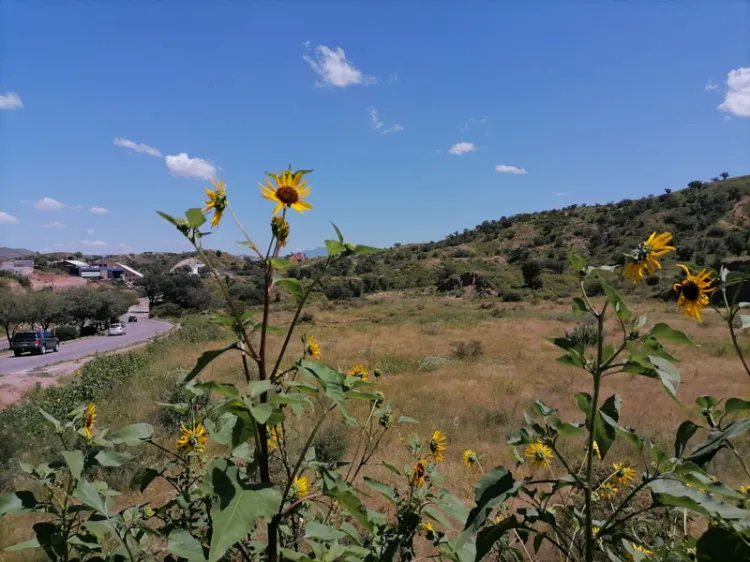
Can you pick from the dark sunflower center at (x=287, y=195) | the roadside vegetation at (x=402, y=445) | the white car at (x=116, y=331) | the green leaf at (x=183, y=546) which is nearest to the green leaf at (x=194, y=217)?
the roadside vegetation at (x=402, y=445)

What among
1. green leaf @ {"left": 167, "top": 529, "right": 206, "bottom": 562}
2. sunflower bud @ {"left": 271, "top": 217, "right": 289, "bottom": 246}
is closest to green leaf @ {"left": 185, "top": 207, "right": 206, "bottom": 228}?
sunflower bud @ {"left": 271, "top": 217, "right": 289, "bottom": 246}

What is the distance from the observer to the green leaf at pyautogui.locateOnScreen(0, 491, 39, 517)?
1.03 m

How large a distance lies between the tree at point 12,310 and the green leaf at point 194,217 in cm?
4916

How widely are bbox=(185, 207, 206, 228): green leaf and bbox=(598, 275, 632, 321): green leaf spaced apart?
85cm

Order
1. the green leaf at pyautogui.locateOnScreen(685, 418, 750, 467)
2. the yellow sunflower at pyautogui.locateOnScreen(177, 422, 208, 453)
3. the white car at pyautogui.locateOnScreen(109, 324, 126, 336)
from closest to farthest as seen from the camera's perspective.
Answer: the green leaf at pyautogui.locateOnScreen(685, 418, 750, 467) < the yellow sunflower at pyautogui.locateOnScreen(177, 422, 208, 453) < the white car at pyautogui.locateOnScreen(109, 324, 126, 336)

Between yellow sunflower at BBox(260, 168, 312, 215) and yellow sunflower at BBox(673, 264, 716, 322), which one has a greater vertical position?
yellow sunflower at BBox(260, 168, 312, 215)

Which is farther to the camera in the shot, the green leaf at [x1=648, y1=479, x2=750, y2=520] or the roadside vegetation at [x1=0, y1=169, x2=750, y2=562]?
the roadside vegetation at [x1=0, y1=169, x2=750, y2=562]

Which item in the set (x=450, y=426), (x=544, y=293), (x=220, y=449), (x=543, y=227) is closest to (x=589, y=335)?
(x=450, y=426)

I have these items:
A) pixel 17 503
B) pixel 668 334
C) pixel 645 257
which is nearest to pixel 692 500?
pixel 668 334

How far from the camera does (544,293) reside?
3847cm

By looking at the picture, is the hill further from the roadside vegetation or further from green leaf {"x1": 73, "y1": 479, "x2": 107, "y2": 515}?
green leaf {"x1": 73, "y1": 479, "x2": 107, "y2": 515}

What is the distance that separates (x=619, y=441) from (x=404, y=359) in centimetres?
858

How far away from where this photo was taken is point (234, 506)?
727 mm

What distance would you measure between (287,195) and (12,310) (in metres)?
50.3
